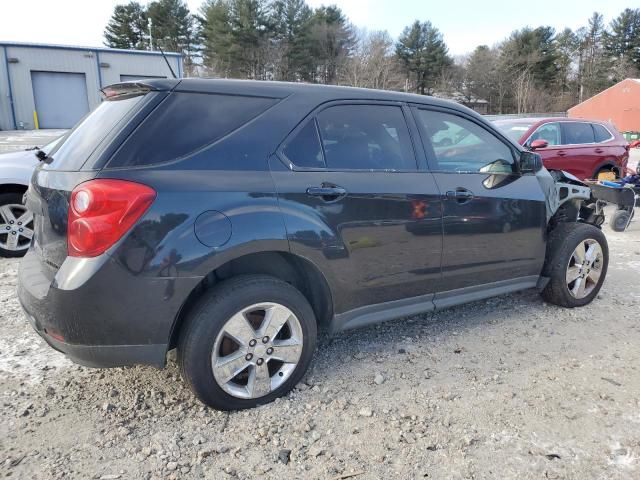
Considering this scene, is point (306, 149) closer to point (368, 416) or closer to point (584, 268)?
point (368, 416)

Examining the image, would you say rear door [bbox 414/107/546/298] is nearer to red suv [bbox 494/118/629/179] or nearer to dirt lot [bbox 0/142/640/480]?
dirt lot [bbox 0/142/640/480]

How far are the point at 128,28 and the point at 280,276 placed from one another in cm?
5670

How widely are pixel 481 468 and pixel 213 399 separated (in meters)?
1.34

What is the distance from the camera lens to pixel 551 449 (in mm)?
2432

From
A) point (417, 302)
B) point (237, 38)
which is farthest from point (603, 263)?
point (237, 38)

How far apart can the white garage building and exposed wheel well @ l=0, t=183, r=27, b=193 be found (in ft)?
78.2

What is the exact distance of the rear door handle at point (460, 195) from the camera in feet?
10.8

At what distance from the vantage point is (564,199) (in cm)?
421

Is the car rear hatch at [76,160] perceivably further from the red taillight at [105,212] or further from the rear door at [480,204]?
the rear door at [480,204]

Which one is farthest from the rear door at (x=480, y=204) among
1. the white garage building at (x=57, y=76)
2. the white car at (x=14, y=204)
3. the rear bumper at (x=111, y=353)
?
the white garage building at (x=57, y=76)

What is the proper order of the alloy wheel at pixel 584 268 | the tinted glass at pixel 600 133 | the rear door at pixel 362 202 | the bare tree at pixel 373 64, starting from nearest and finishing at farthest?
the rear door at pixel 362 202 < the alloy wheel at pixel 584 268 < the tinted glass at pixel 600 133 < the bare tree at pixel 373 64

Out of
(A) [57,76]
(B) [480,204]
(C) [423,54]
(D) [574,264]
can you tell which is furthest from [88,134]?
(C) [423,54]

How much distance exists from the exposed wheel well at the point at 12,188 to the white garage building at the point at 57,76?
78.2ft

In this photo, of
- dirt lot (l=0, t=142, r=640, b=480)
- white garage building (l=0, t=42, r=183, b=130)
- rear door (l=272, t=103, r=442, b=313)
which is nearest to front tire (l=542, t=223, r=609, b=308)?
dirt lot (l=0, t=142, r=640, b=480)
